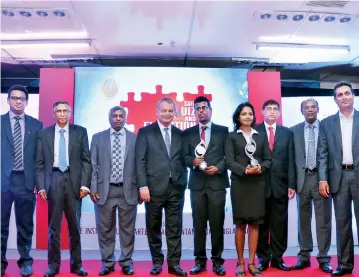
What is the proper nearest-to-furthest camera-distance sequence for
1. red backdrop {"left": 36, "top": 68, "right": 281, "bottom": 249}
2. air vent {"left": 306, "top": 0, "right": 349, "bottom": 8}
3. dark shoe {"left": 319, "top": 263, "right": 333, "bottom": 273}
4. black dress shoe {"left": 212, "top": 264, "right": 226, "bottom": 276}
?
black dress shoe {"left": 212, "top": 264, "right": 226, "bottom": 276}
dark shoe {"left": 319, "top": 263, "right": 333, "bottom": 273}
air vent {"left": 306, "top": 0, "right": 349, "bottom": 8}
red backdrop {"left": 36, "top": 68, "right": 281, "bottom": 249}

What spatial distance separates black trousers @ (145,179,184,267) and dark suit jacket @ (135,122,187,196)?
0.26ft

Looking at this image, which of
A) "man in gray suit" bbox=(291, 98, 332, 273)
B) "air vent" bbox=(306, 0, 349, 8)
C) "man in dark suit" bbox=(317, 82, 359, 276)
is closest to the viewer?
"man in dark suit" bbox=(317, 82, 359, 276)

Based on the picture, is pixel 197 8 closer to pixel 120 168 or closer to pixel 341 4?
pixel 341 4

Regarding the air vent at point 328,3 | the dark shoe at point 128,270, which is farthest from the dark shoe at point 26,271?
the air vent at point 328,3

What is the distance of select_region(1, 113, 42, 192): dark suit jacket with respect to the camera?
165 inches

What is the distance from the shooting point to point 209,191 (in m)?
4.23

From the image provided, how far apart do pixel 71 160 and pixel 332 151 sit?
8.88 ft

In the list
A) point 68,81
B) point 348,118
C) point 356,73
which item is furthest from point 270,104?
point 356,73

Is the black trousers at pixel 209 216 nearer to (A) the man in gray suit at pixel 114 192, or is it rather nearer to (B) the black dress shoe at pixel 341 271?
(A) the man in gray suit at pixel 114 192

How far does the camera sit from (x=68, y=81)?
636 centimetres

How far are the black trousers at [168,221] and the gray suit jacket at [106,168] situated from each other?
0.83 ft

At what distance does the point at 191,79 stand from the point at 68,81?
1977 mm

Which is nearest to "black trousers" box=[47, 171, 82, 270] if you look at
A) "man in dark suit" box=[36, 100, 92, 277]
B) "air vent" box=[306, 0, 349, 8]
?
"man in dark suit" box=[36, 100, 92, 277]

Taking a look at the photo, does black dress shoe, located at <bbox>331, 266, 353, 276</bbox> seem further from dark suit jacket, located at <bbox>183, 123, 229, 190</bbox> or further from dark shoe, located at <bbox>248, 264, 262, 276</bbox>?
dark suit jacket, located at <bbox>183, 123, 229, 190</bbox>
